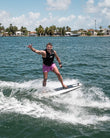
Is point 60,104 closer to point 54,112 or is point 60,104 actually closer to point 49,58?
point 54,112

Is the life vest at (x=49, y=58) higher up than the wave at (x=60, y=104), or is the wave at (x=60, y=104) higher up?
the life vest at (x=49, y=58)

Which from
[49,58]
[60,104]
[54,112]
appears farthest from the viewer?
[49,58]

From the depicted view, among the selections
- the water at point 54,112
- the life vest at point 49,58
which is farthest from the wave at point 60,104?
the life vest at point 49,58

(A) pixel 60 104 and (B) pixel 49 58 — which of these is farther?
(B) pixel 49 58

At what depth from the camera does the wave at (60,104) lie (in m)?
7.00

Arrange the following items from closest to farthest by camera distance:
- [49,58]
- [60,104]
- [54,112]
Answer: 1. [54,112]
2. [60,104]
3. [49,58]

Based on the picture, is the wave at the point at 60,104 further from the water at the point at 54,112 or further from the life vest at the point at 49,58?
the life vest at the point at 49,58

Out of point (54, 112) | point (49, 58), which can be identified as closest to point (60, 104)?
point (54, 112)

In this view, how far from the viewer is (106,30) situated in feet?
650

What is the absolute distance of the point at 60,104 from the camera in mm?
8305

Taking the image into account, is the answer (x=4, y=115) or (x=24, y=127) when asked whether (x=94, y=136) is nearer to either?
(x=24, y=127)

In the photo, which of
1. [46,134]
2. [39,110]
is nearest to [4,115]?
[39,110]

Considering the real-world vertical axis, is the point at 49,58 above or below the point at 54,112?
above

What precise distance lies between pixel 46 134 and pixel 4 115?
2.08 metres
